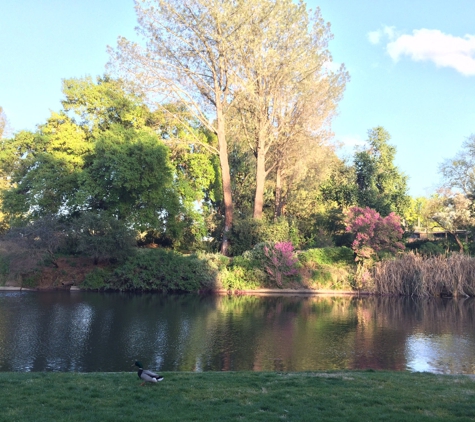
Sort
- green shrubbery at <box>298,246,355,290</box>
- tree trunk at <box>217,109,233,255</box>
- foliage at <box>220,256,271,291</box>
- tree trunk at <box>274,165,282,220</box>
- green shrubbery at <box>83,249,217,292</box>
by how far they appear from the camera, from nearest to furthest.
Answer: green shrubbery at <box>83,249,217,292</box> < foliage at <box>220,256,271,291</box> < green shrubbery at <box>298,246,355,290</box> < tree trunk at <box>217,109,233,255</box> < tree trunk at <box>274,165,282,220</box>

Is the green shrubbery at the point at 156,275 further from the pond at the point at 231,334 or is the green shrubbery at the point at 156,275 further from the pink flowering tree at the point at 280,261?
the pond at the point at 231,334

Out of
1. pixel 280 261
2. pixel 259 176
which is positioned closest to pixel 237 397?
pixel 280 261

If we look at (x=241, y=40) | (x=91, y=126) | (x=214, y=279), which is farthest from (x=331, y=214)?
(x=91, y=126)

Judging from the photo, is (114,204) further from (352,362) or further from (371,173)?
(352,362)

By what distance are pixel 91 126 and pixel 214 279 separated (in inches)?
568

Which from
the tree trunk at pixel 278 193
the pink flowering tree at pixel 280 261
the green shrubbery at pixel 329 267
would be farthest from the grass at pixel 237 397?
the tree trunk at pixel 278 193

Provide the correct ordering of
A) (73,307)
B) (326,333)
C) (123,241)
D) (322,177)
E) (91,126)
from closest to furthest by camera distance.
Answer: (326,333)
(73,307)
(123,241)
(91,126)
(322,177)

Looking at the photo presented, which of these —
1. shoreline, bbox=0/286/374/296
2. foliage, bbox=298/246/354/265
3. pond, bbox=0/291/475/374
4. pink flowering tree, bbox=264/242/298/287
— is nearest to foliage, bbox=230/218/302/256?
foliage, bbox=298/246/354/265

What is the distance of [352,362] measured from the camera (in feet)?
39.3

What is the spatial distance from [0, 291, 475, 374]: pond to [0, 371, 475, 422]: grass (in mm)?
2432

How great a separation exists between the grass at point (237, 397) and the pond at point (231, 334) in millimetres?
2432

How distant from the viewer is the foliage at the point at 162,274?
91.8 feet

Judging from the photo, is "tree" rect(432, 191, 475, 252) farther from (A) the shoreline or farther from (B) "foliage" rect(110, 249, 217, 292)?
(B) "foliage" rect(110, 249, 217, 292)

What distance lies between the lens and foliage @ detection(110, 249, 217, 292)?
27984 mm
